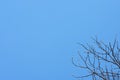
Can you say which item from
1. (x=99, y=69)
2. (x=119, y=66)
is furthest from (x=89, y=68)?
(x=119, y=66)

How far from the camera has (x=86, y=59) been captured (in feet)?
10.2

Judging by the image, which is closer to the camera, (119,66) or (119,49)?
(119,66)

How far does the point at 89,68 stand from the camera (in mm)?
2975

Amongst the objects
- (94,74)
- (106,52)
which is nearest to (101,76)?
(94,74)

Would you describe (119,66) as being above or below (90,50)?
below

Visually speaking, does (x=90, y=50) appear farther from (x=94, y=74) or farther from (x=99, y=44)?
(x=94, y=74)

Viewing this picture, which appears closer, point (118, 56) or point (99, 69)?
point (99, 69)

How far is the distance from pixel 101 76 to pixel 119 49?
1.35 ft

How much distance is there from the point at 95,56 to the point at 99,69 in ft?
0.60

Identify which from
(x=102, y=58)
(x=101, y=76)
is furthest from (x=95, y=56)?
(x=101, y=76)

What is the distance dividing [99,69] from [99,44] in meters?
0.30

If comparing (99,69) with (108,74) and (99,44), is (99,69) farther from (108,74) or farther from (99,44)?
(99,44)

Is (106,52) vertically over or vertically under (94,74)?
over

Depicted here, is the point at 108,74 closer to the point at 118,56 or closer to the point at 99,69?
the point at 99,69
